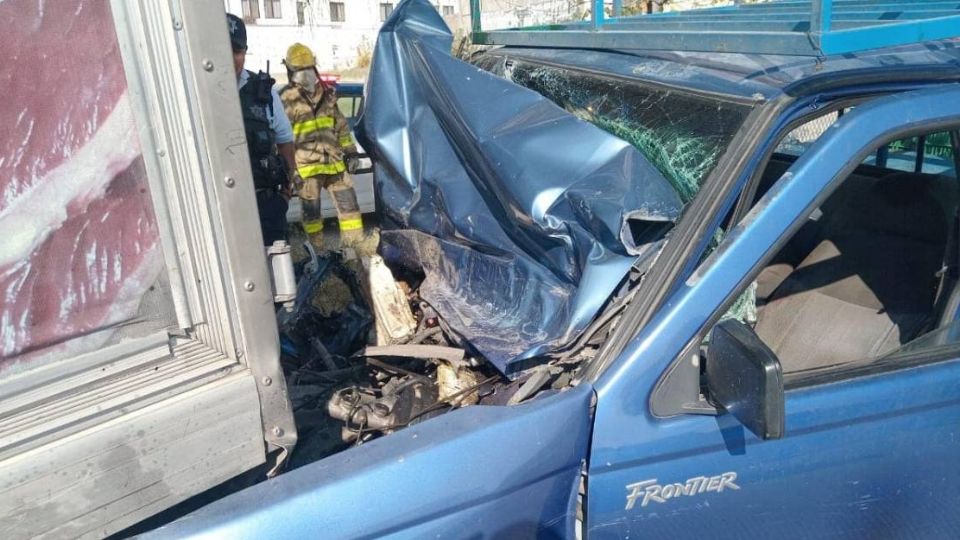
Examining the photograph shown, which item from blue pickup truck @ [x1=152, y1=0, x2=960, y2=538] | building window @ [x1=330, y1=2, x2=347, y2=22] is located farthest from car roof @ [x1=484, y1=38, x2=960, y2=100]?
building window @ [x1=330, y1=2, x2=347, y2=22]

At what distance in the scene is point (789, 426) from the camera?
5.45ft

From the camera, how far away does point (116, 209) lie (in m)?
1.47

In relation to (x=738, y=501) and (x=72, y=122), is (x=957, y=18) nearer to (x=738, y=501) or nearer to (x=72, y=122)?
(x=738, y=501)

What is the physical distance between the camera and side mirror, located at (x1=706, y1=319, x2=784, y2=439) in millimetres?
1424

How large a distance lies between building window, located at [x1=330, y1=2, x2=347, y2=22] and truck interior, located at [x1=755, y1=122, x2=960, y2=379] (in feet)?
103

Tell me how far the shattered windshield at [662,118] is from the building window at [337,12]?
1225 inches

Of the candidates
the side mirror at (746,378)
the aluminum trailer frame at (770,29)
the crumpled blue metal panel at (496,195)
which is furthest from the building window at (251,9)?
the side mirror at (746,378)

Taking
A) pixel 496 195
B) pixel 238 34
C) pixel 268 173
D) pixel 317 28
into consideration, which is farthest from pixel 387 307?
pixel 317 28

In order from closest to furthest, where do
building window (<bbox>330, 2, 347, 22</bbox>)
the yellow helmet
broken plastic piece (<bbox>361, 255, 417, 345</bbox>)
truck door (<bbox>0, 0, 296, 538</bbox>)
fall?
truck door (<bbox>0, 0, 296, 538</bbox>) < broken plastic piece (<bbox>361, 255, 417, 345</bbox>) < the yellow helmet < building window (<bbox>330, 2, 347, 22</bbox>)

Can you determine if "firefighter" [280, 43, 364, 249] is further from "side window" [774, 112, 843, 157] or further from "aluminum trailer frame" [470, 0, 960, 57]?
"side window" [774, 112, 843, 157]

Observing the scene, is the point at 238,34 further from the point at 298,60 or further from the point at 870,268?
the point at 870,268

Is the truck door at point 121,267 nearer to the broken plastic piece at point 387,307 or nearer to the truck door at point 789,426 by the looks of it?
the truck door at point 789,426

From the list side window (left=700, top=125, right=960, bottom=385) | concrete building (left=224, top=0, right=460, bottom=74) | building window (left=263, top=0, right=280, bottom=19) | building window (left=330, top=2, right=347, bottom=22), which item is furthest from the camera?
building window (left=330, top=2, right=347, bottom=22)

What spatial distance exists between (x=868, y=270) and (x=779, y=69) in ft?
3.02
